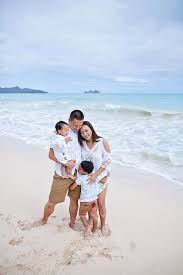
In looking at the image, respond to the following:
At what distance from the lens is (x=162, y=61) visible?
554cm

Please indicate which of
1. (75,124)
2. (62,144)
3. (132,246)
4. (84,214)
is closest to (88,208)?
(84,214)

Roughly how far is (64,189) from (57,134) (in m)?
0.45

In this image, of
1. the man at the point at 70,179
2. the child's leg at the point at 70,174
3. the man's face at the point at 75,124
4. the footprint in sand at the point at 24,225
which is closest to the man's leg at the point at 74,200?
the man at the point at 70,179

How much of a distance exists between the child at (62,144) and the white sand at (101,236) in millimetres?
541

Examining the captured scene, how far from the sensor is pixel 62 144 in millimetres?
2373

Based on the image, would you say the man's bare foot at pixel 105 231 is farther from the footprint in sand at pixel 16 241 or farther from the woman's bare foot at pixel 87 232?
the footprint in sand at pixel 16 241

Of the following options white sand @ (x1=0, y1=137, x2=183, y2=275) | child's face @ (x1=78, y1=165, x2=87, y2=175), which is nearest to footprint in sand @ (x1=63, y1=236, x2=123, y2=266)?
white sand @ (x1=0, y1=137, x2=183, y2=275)

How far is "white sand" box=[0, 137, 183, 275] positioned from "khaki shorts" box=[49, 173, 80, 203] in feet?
0.94

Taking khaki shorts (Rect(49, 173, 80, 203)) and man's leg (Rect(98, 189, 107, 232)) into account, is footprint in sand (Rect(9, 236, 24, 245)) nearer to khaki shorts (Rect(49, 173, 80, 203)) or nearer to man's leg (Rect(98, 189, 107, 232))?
khaki shorts (Rect(49, 173, 80, 203))

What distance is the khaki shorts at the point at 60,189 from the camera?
2.48m

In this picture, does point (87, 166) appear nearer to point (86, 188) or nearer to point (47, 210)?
point (86, 188)

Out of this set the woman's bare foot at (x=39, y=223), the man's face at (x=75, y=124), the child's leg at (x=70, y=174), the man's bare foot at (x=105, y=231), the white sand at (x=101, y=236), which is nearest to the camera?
the white sand at (x=101, y=236)

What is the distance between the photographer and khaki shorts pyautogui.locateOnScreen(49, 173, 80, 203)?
8.14 ft

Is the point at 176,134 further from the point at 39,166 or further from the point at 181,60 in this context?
the point at 39,166
